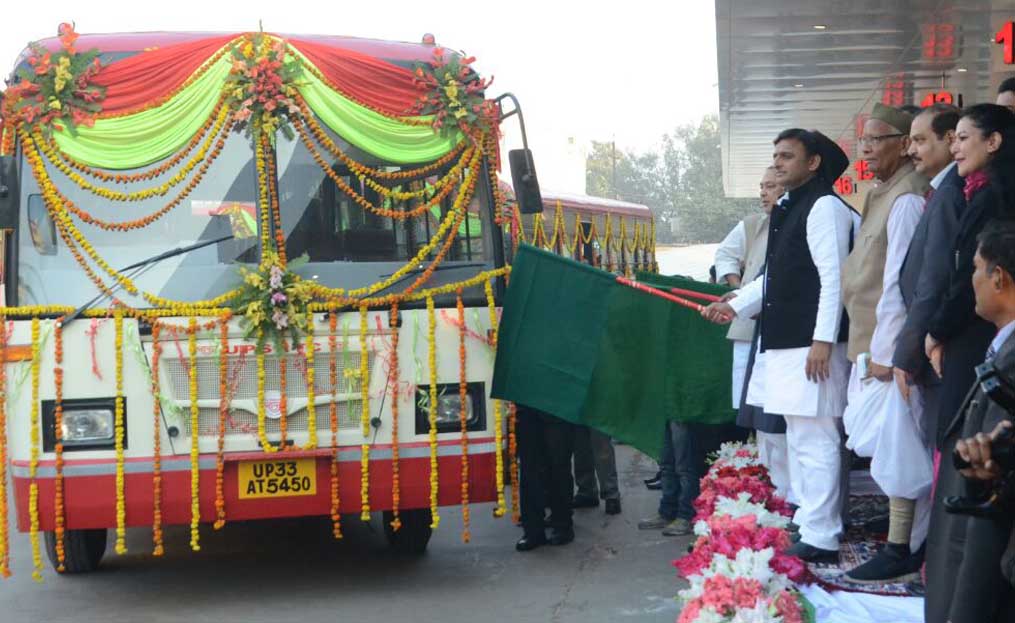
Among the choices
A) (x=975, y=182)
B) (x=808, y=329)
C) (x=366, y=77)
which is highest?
(x=366, y=77)

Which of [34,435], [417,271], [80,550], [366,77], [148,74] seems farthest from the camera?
[80,550]

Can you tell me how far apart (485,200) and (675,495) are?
2633 millimetres

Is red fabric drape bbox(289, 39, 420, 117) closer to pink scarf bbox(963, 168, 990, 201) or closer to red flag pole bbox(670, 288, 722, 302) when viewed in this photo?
red flag pole bbox(670, 288, 722, 302)

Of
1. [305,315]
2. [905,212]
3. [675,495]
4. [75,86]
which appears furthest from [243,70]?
[675,495]

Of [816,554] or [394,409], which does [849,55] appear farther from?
[816,554]

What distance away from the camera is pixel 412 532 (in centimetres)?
819

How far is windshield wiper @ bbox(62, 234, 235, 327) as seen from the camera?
22.0ft

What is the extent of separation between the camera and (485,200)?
301 inches

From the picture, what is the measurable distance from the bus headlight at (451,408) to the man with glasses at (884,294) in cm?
209

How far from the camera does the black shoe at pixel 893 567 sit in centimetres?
580

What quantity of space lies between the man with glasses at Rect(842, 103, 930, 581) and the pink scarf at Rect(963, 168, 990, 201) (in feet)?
1.89

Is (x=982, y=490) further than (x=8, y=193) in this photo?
No

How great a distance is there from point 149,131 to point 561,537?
360 cm

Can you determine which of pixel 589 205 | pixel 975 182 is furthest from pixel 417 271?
pixel 589 205
